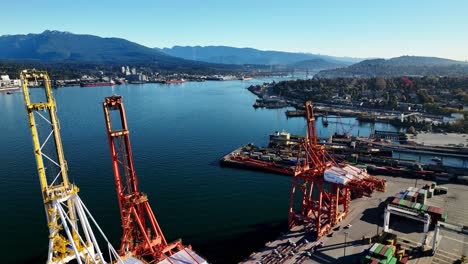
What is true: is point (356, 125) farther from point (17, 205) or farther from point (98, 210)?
point (17, 205)

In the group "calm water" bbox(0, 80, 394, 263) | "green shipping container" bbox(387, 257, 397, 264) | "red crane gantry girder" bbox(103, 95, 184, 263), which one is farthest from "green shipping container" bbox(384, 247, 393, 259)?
"red crane gantry girder" bbox(103, 95, 184, 263)

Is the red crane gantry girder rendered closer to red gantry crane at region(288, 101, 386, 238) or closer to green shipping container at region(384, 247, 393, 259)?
red gantry crane at region(288, 101, 386, 238)

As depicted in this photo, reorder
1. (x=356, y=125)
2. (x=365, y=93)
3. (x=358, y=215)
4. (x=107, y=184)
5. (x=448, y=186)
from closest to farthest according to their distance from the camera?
(x=358, y=215)
(x=448, y=186)
(x=107, y=184)
(x=356, y=125)
(x=365, y=93)

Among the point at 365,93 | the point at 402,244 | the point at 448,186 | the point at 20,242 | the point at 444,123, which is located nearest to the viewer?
the point at 402,244

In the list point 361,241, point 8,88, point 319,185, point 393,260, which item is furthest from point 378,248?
point 8,88

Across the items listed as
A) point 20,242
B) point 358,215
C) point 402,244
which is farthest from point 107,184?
point 402,244

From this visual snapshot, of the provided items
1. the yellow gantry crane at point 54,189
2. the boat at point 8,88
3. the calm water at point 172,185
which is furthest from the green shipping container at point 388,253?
the boat at point 8,88

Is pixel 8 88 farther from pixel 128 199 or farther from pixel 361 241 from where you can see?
pixel 361 241
